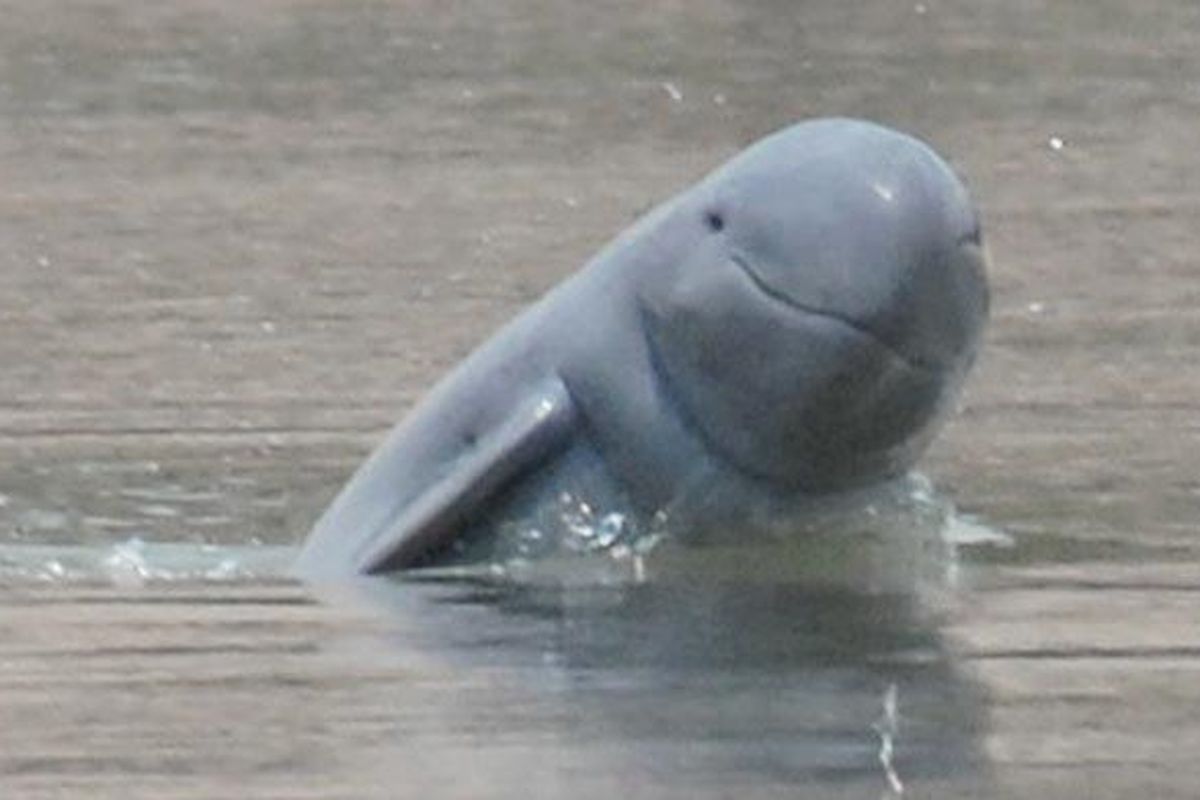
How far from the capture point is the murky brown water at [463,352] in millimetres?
6637

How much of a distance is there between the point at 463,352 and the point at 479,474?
8.36 feet

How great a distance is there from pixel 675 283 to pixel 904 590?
2.09ft

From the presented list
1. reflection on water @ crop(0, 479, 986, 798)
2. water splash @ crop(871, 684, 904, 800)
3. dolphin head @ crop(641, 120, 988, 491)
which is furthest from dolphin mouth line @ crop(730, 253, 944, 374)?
water splash @ crop(871, 684, 904, 800)

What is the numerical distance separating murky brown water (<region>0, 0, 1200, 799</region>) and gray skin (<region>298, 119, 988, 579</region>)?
0.64 feet

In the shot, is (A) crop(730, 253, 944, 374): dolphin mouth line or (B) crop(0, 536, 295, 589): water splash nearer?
(A) crop(730, 253, 944, 374): dolphin mouth line

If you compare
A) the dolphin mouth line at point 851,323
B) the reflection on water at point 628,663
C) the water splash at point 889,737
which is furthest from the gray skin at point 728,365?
the water splash at point 889,737

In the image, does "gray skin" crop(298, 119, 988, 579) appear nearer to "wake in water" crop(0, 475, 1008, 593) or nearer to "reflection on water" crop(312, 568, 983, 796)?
"wake in water" crop(0, 475, 1008, 593)

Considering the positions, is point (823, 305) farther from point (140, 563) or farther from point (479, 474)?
point (140, 563)

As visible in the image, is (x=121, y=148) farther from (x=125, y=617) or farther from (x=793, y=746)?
(x=793, y=746)

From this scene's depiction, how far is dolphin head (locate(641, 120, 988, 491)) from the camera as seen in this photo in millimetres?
7773

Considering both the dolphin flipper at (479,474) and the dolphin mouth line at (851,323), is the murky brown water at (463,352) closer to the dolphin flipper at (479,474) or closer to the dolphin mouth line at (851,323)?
the dolphin flipper at (479,474)

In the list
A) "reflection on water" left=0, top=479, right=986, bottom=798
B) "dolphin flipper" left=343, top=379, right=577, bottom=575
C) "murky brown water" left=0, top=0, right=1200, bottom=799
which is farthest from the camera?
"dolphin flipper" left=343, top=379, right=577, bottom=575

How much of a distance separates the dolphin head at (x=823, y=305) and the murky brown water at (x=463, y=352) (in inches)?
10.5

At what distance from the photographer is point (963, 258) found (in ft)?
25.5
